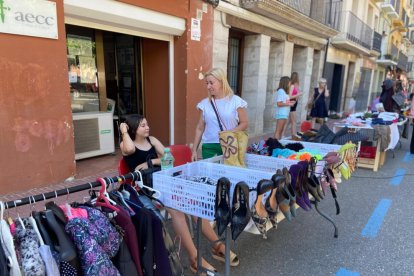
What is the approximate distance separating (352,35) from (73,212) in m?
15.8

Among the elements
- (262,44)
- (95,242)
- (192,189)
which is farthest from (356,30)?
(95,242)


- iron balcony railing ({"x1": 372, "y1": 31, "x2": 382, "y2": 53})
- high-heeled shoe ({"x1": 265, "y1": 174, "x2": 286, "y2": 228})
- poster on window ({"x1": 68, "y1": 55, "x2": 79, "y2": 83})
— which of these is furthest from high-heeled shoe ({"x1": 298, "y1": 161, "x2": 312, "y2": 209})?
iron balcony railing ({"x1": 372, "y1": 31, "x2": 382, "y2": 53})

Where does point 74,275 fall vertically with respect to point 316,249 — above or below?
above

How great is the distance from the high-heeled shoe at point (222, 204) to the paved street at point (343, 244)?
105cm

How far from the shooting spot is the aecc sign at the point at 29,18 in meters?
3.51

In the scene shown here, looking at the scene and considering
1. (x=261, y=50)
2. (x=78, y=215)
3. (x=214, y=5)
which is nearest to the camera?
(x=78, y=215)

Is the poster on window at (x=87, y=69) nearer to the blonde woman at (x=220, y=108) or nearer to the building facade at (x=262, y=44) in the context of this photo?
the building facade at (x=262, y=44)

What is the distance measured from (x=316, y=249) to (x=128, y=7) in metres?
4.40

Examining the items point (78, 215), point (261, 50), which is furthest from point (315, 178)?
point (261, 50)

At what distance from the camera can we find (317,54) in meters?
12.3

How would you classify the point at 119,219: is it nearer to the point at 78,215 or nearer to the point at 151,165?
the point at 78,215

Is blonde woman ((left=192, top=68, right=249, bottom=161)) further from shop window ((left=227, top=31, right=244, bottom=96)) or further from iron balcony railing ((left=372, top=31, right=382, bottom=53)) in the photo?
iron balcony railing ((left=372, top=31, right=382, bottom=53))

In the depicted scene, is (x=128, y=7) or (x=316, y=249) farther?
(x=128, y=7)

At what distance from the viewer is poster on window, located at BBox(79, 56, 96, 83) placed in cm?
607
